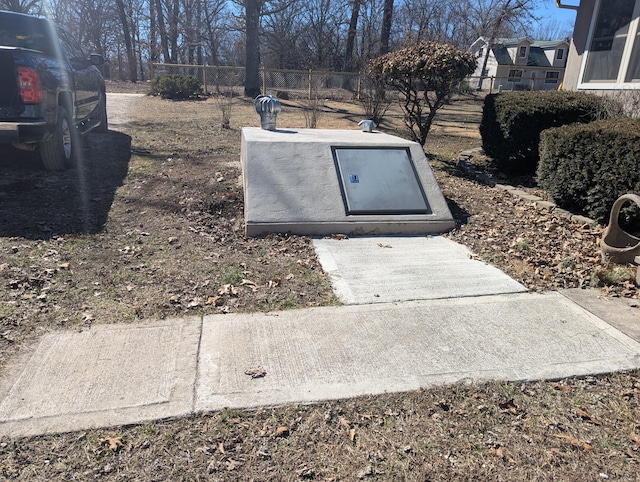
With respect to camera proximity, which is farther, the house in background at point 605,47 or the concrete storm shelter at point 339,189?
the house in background at point 605,47

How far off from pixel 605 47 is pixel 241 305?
10.4 m

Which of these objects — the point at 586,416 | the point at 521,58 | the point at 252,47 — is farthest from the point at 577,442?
the point at 521,58

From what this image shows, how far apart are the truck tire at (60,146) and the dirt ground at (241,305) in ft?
0.67

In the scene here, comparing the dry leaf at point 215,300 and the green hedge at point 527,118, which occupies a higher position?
the green hedge at point 527,118

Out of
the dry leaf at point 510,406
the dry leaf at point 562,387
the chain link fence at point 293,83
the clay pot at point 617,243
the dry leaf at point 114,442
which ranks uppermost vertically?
the chain link fence at point 293,83

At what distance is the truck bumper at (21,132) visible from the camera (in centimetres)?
516

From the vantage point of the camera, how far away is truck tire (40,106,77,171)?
6293 mm

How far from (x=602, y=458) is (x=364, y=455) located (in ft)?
3.75

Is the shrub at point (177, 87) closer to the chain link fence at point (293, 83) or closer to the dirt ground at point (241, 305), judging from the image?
the chain link fence at point (293, 83)

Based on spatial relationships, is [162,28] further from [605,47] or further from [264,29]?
[605,47]

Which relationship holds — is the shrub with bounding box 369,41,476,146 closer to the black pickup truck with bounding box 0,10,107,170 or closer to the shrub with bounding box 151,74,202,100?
the black pickup truck with bounding box 0,10,107,170

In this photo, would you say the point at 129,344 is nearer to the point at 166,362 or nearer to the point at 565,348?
the point at 166,362

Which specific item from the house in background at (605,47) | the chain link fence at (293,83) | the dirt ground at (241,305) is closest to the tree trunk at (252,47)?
the chain link fence at (293,83)

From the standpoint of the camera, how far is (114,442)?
89.7 inches
